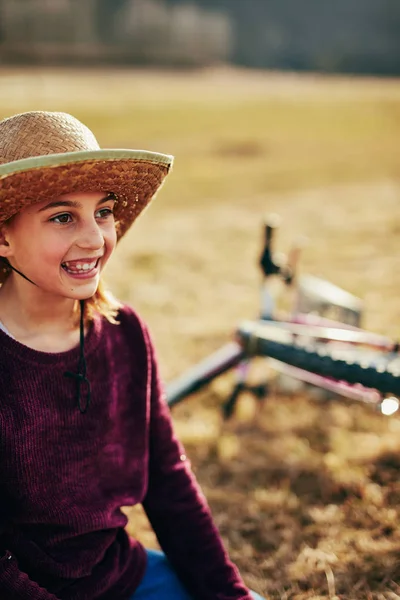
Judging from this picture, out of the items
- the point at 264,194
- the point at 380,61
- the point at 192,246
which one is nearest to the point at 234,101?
the point at 264,194

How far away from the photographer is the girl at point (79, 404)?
1.55m

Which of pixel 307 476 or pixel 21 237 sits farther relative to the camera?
pixel 307 476

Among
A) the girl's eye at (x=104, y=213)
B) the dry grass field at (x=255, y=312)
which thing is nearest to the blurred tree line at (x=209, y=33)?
the dry grass field at (x=255, y=312)

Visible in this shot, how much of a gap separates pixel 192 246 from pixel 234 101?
28551 millimetres

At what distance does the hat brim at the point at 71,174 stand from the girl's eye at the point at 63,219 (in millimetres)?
62

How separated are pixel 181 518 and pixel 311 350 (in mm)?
1252

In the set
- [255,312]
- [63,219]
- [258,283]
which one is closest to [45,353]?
[63,219]

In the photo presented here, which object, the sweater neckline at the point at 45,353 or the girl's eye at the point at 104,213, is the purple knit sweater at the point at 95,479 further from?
the girl's eye at the point at 104,213

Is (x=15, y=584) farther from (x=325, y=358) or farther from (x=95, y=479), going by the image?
(x=325, y=358)

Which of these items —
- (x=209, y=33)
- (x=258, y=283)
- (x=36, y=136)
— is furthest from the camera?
(x=209, y=33)

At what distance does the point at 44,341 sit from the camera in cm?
173

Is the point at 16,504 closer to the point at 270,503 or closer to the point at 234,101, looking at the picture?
the point at 270,503

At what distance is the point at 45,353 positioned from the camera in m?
1.68

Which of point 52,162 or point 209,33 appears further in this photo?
point 209,33
